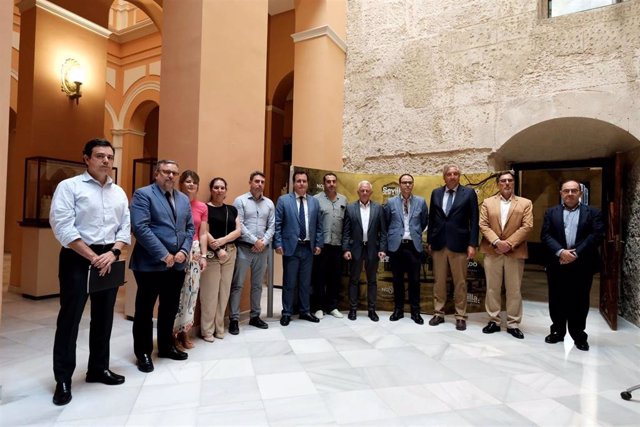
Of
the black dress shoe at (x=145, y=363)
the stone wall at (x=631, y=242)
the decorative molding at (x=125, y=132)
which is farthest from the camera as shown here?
the decorative molding at (x=125, y=132)

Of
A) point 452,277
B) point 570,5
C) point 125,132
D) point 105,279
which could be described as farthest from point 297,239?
point 125,132

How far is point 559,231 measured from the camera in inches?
158

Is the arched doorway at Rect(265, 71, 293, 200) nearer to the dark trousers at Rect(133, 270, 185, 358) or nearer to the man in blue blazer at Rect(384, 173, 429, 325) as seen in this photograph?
the man in blue blazer at Rect(384, 173, 429, 325)

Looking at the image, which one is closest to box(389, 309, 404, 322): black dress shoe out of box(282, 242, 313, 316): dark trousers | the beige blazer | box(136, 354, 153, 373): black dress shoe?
box(282, 242, 313, 316): dark trousers

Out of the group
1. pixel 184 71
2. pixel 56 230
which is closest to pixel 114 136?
pixel 184 71

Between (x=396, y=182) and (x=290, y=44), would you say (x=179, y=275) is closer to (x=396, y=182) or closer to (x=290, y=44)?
(x=396, y=182)

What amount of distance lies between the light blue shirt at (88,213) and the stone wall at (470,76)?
4684mm

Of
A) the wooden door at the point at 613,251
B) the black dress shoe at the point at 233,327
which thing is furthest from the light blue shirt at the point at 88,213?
the wooden door at the point at 613,251

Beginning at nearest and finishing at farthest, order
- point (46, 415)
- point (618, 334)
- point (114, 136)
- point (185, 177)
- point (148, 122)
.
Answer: point (46, 415) < point (185, 177) < point (618, 334) < point (114, 136) < point (148, 122)

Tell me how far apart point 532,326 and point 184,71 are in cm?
505

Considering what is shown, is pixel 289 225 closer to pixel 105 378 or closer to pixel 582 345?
pixel 105 378

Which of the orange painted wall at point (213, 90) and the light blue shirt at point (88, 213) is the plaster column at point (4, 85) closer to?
the light blue shirt at point (88, 213)

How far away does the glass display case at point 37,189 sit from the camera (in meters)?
5.47

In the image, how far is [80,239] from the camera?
96.1 inches
